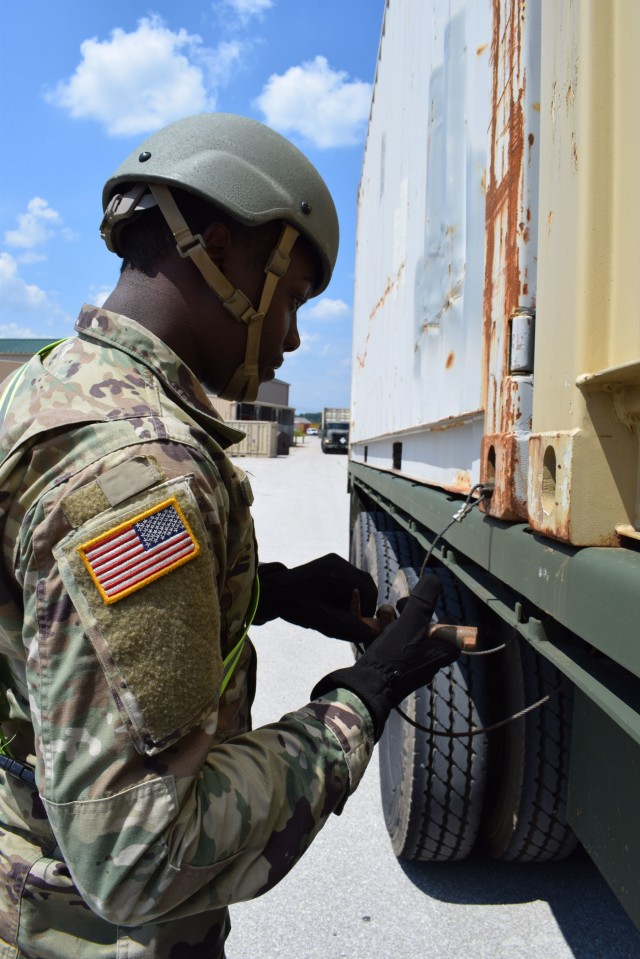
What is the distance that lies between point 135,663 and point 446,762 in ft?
5.87

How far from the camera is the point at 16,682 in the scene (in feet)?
3.74

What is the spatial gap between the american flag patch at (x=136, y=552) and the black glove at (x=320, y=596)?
87cm

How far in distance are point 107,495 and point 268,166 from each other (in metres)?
0.78

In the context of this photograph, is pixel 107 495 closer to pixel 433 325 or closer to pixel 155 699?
pixel 155 699

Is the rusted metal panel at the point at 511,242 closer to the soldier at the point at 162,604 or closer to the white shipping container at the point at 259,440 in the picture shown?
the soldier at the point at 162,604

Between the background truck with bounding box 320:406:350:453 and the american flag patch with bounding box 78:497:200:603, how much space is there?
36119mm

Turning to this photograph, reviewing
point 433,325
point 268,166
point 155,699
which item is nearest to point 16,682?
point 155,699

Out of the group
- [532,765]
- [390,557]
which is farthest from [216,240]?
[390,557]

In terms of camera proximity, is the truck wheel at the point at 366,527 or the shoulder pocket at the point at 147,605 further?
the truck wheel at the point at 366,527

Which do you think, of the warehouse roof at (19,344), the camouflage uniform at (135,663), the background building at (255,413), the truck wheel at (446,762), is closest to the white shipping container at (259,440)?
the background building at (255,413)

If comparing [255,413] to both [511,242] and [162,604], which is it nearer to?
[511,242]

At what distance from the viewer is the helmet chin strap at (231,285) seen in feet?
4.01

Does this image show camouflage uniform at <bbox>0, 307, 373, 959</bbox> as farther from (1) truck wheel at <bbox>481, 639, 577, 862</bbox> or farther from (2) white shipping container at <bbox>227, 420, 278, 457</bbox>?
(2) white shipping container at <bbox>227, 420, 278, 457</bbox>

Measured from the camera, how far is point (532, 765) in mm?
2162
